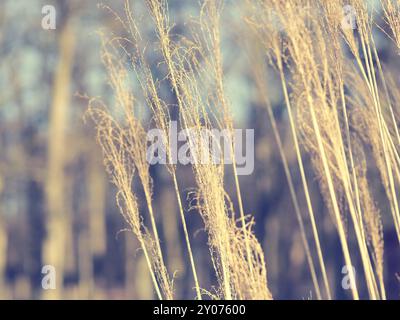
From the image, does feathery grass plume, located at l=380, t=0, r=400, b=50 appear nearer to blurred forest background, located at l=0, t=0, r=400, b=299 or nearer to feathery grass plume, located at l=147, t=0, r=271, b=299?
feathery grass plume, located at l=147, t=0, r=271, b=299

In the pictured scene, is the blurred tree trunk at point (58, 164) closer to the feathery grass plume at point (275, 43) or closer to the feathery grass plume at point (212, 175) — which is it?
the feathery grass plume at point (275, 43)

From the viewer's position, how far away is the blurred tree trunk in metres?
9.92

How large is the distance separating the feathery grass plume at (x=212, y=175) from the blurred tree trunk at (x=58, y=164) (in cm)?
725

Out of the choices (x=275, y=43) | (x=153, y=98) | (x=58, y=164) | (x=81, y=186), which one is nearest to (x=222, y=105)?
(x=153, y=98)

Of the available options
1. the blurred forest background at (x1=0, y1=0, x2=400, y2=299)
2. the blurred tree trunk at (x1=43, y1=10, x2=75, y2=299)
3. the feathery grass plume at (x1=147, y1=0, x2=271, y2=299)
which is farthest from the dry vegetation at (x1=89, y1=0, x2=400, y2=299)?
the blurred tree trunk at (x1=43, y1=10, x2=75, y2=299)

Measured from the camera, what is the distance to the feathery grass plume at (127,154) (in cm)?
293

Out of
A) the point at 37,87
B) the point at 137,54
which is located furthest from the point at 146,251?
the point at 37,87

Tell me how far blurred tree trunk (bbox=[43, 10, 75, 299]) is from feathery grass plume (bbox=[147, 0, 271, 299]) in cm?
725

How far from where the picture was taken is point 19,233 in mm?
16219

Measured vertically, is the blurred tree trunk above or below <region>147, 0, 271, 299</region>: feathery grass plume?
above

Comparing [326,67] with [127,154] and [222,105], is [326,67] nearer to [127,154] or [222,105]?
[222,105]

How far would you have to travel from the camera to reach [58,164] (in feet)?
35.4
